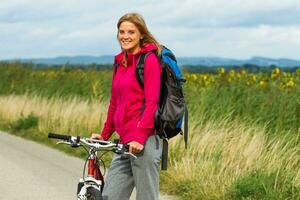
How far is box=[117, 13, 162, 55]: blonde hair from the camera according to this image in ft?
14.7

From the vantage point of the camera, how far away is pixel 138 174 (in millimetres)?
4520

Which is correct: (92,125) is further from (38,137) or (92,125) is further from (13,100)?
(13,100)

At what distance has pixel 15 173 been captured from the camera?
365 inches

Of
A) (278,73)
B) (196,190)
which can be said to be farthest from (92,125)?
(196,190)

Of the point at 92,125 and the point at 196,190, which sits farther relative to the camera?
the point at 92,125

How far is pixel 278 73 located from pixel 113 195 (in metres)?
11.2

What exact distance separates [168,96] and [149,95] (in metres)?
0.15

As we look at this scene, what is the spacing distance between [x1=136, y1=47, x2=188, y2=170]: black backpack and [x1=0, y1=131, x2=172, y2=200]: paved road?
3.04 metres

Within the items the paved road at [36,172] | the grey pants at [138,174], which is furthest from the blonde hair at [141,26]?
the paved road at [36,172]

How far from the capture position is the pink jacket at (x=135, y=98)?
435cm

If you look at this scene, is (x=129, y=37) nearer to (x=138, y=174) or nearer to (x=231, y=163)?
(x=138, y=174)

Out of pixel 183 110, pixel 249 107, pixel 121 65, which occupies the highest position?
pixel 121 65

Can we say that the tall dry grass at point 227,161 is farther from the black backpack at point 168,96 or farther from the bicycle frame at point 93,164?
the bicycle frame at point 93,164

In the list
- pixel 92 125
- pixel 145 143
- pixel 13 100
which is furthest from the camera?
pixel 13 100
